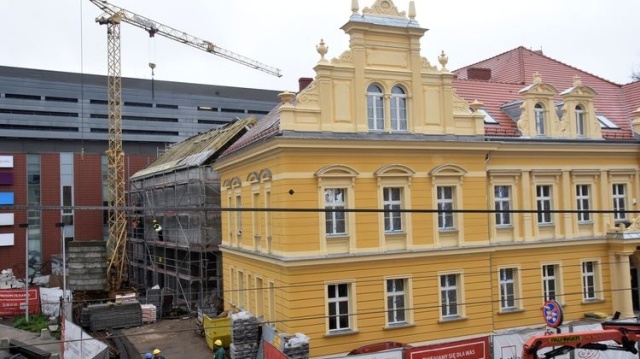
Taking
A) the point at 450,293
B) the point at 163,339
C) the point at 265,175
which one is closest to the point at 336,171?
the point at 265,175

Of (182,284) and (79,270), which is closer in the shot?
(182,284)

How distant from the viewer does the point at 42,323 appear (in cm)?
3155

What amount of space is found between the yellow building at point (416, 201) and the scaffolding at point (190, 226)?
5530 millimetres

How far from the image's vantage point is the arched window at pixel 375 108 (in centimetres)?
2073

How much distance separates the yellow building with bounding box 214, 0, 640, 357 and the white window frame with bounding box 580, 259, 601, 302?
0.06m

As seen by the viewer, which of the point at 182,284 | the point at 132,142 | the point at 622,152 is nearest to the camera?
the point at 622,152

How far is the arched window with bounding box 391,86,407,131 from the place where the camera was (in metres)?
21.1

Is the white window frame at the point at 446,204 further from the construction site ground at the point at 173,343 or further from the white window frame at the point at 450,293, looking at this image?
the construction site ground at the point at 173,343

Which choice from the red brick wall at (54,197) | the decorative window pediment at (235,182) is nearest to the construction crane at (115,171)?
the red brick wall at (54,197)

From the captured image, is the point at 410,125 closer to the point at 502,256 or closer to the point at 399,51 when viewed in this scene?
the point at 399,51

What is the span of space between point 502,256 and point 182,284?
797 inches

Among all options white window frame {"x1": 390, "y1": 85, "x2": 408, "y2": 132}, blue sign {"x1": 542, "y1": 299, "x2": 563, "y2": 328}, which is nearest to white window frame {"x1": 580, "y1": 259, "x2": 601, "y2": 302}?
blue sign {"x1": 542, "y1": 299, "x2": 563, "y2": 328}

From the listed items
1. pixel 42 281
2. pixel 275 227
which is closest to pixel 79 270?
pixel 42 281

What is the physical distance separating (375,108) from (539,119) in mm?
7817
